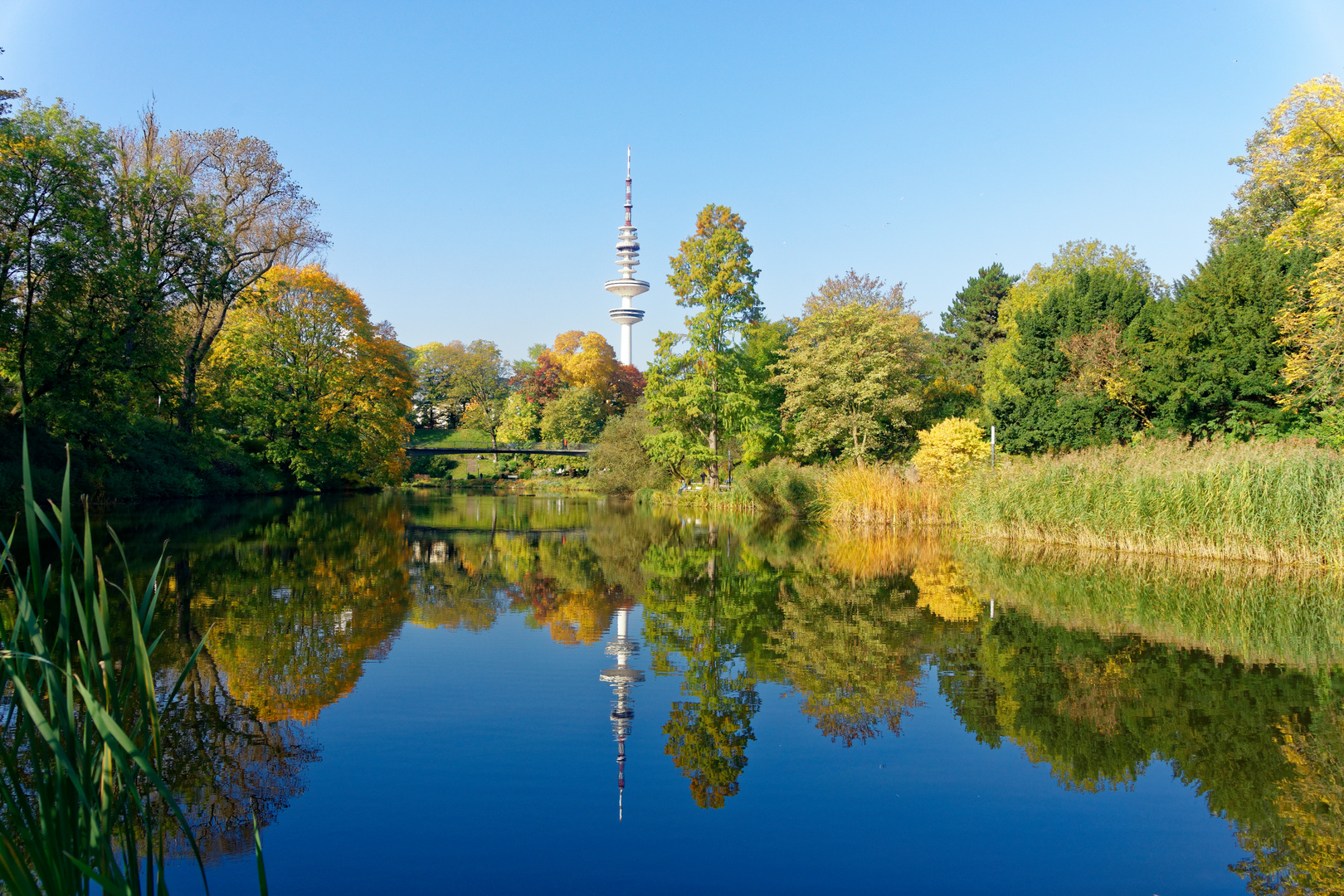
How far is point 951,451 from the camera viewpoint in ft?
76.7

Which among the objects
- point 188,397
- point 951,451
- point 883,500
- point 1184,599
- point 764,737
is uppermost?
point 188,397

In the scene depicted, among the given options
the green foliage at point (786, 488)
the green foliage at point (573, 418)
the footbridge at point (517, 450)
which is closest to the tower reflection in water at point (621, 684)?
the green foliage at point (786, 488)

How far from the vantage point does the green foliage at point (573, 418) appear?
60.2 metres

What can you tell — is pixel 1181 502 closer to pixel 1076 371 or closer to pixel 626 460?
pixel 1076 371

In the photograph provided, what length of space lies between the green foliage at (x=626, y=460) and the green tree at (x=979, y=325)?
48.8 feet

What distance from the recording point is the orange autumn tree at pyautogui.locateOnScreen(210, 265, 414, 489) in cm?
3328

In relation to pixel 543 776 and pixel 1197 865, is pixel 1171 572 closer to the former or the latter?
pixel 1197 865

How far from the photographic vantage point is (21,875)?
204cm

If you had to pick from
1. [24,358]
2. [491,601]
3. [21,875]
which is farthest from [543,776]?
[24,358]

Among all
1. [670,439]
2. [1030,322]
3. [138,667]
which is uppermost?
[1030,322]

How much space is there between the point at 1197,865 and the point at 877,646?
168 inches

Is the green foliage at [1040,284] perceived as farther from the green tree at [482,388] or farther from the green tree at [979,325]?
the green tree at [482,388]

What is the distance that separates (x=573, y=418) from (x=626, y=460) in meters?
19.8

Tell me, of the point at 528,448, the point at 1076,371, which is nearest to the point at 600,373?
the point at 528,448
